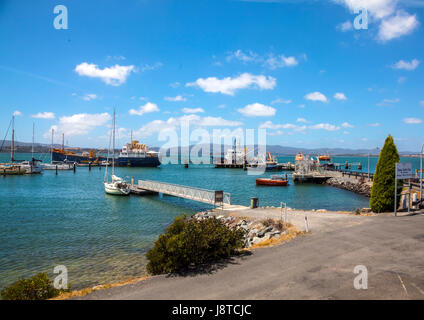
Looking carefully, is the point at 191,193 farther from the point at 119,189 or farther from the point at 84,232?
the point at 119,189

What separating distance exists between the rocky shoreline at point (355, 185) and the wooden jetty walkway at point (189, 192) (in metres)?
26.5

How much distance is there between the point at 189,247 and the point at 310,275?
13.6ft

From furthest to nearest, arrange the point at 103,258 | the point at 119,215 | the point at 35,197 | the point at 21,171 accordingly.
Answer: the point at 21,171
the point at 35,197
the point at 119,215
the point at 103,258

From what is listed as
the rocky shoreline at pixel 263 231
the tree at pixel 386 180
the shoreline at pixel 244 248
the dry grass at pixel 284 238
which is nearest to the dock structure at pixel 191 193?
the shoreline at pixel 244 248

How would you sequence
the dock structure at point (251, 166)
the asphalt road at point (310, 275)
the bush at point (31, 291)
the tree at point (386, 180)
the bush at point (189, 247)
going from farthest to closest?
1. the dock structure at point (251, 166)
2. the tree at point (386, 180)
3. the bush at point (189, 247)
4. the bush at point (31, 291)
5. the asphalt road at point (310, 275)

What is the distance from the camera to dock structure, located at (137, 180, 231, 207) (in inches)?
1005

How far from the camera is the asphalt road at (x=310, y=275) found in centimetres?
750

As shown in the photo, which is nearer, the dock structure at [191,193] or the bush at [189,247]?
the bush at [189,247]

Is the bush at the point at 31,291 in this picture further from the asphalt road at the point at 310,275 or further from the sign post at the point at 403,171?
the sign post at the point at 403,171

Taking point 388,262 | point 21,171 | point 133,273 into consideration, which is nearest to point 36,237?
point 133,273

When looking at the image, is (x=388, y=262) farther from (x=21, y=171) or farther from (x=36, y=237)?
(x=21, y=171)
